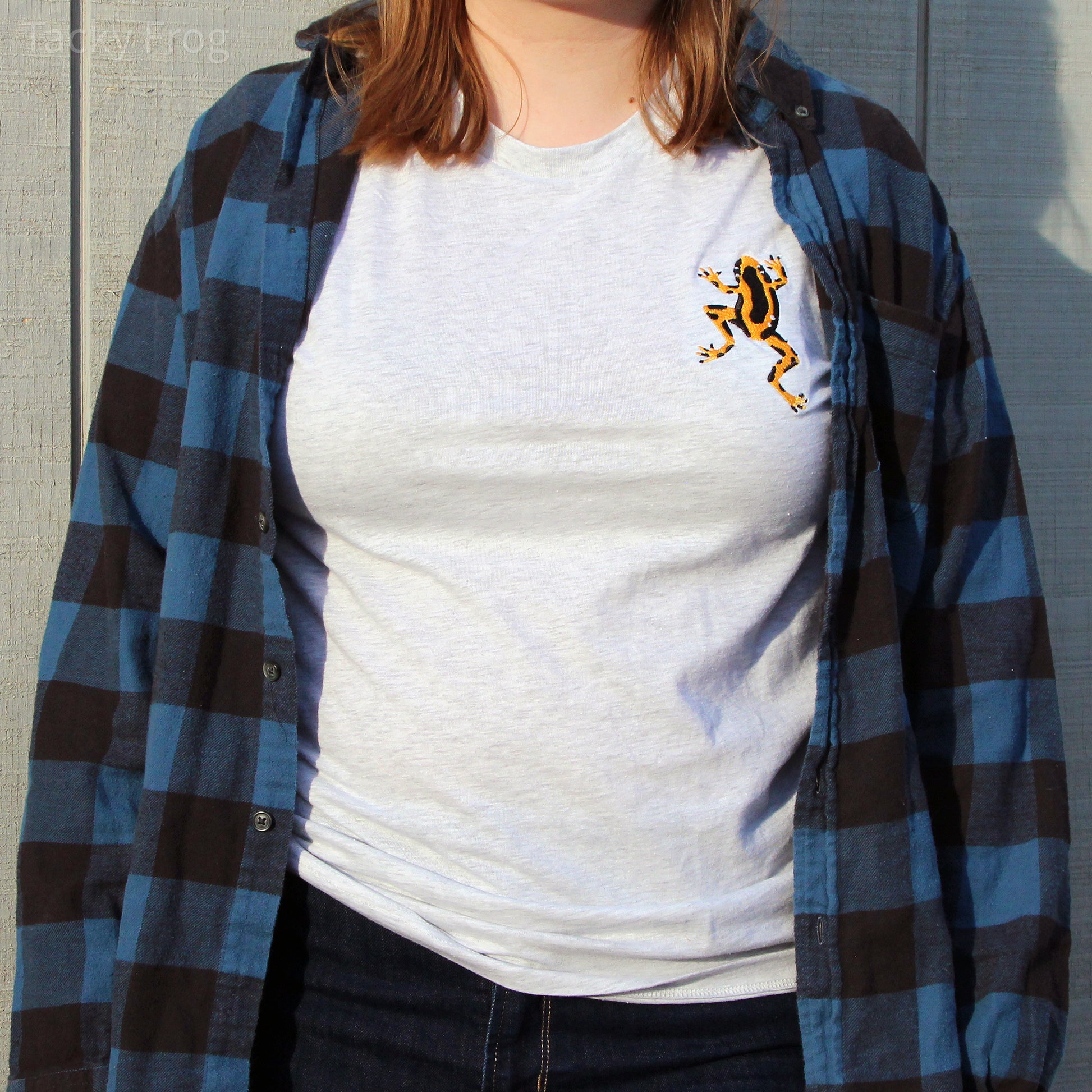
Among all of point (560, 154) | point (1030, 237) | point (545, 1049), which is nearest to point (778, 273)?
point (560, 154)

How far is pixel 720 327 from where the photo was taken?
107 cm

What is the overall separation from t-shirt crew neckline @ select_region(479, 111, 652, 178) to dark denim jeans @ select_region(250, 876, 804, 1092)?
0.80 meters

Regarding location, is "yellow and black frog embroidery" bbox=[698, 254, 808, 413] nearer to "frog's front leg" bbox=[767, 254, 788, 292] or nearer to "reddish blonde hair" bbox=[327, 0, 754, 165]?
"frog's front leg" bbox=[767, 254, 788, 292]

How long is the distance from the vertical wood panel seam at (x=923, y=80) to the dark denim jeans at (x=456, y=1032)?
138 cm

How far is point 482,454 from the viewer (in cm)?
103

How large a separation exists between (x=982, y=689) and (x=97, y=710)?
975mm

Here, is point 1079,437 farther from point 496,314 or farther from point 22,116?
point 22,116

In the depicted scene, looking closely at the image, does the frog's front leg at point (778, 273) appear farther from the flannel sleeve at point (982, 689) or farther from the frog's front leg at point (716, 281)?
the flannel sleeve at point (982, 689)

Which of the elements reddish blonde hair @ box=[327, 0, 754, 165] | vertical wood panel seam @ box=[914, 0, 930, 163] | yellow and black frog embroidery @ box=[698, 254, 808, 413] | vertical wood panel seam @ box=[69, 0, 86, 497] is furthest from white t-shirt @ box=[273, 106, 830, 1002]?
vertical wood panel seam @ box=[914, 0, 930, 163]

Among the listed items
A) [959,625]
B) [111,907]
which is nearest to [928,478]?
[959,625]

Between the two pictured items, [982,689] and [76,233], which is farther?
[76,233]

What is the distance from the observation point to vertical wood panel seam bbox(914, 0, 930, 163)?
175cm

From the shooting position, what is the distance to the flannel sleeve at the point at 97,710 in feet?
3.71

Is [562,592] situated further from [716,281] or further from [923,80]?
[923,80]
